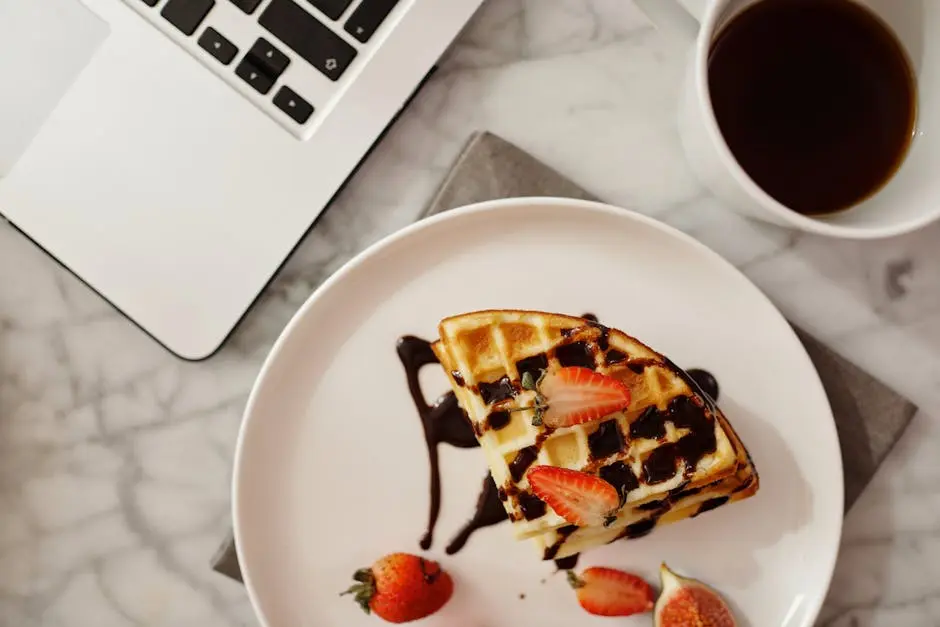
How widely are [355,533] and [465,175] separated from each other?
49 centimetres

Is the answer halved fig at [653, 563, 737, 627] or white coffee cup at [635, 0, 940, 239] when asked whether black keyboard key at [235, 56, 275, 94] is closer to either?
white coffee cup at [635, 0, 940, 239]

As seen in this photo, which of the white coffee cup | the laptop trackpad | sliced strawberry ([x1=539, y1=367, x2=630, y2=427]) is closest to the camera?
the white coffee cup

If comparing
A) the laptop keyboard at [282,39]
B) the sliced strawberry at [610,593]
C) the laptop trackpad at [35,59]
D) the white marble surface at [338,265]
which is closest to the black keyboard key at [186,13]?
the laptop keyboard at [282,39]

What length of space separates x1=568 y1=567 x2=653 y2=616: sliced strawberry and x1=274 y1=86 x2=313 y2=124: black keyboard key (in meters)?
0.67

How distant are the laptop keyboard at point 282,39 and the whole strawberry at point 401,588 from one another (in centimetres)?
57

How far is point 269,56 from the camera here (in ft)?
3.31

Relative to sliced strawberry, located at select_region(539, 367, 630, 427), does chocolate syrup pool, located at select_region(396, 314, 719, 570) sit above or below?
below

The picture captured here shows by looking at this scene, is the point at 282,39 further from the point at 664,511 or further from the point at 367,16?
the point at 664,511

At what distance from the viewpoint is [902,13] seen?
926 millimetres

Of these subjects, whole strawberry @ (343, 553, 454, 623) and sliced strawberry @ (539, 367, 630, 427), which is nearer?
sliced strawberry @ (539, 367, 630, 427)

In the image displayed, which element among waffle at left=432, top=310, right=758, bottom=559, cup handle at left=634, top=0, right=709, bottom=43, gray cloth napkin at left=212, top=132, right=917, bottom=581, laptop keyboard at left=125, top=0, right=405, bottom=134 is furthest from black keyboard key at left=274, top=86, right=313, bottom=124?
cup handle at left=634, top=0, right=709, bottom=43

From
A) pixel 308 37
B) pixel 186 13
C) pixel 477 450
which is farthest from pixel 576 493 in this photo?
pixel 186 13

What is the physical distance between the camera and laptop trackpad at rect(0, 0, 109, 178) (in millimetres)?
1055

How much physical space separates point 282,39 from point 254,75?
0.06 m
